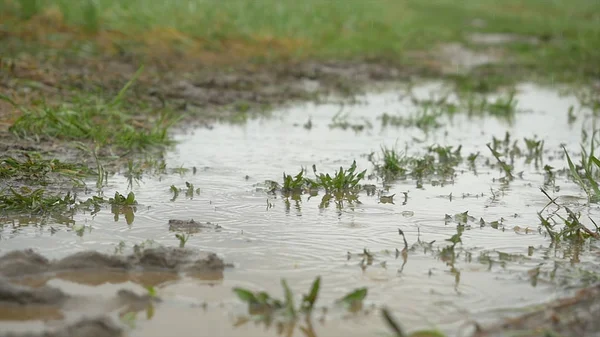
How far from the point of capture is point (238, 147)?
21.4 feet

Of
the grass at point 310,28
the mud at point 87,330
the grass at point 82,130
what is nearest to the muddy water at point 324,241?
the mud at point 87,330

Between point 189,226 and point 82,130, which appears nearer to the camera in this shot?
point 189,226

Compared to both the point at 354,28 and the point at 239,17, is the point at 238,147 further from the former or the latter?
the point at 354,28

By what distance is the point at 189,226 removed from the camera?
409cm

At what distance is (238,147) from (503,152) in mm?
2131

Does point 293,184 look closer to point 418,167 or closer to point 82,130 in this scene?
point 418,167

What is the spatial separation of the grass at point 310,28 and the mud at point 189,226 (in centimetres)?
637

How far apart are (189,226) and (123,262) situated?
72 centimetres

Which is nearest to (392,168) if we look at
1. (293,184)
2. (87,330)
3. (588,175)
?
(293,184)

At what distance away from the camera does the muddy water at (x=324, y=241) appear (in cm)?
301

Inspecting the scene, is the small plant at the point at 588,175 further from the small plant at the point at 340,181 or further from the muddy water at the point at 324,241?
the small plant at the point at 340,181

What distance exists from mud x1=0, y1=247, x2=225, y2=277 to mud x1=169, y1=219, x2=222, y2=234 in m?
0.55

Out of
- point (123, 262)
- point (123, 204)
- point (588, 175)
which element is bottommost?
point (123, 262)

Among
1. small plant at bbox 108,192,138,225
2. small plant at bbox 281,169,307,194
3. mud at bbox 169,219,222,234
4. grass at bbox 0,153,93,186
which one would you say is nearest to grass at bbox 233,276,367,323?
mud at bbox 169,219,222,234
